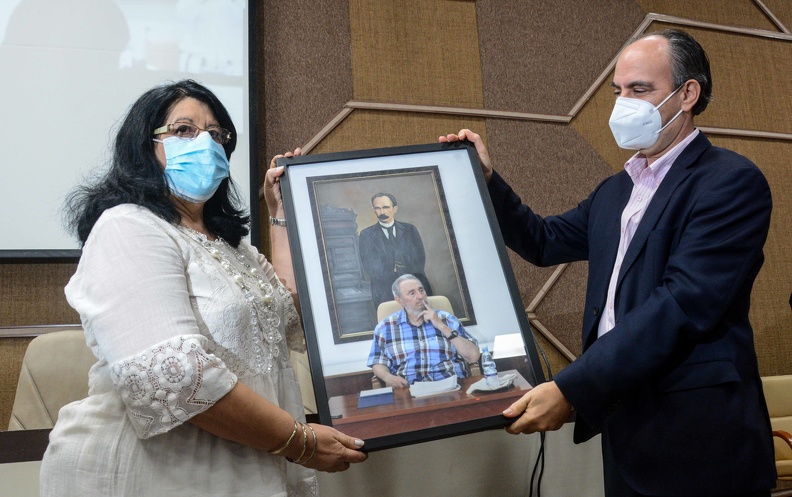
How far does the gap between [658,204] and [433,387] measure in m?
0.64

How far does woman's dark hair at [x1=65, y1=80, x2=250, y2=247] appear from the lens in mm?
1389

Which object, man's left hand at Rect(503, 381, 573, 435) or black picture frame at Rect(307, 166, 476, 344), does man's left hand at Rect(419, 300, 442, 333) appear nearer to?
black picture frame at Rect(307, 166, 476, 344)

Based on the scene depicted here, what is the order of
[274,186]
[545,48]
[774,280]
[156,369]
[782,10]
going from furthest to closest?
[782,10]
[774,280]
[545,48]
[274,186]
[156,369]

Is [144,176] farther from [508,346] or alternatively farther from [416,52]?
[416,52]

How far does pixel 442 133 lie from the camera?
3004 millimetres

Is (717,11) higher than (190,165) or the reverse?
higher

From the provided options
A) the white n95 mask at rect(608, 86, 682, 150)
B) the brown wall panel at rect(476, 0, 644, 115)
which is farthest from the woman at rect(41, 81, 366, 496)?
the brown wall panel at rect(476, 0, 644, 115)

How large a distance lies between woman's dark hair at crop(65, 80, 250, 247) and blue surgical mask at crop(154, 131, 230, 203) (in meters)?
0.03

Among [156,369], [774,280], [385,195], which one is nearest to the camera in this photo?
[156,369]

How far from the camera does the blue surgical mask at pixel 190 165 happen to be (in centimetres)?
145

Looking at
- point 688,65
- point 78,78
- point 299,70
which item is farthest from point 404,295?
point 78,78

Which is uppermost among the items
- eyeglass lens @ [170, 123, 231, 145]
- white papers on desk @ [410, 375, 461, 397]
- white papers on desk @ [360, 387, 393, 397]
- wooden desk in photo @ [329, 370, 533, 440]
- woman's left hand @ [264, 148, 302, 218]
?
eyeglass lens @ [170, 123, 231, 145]

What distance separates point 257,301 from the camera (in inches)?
55.7

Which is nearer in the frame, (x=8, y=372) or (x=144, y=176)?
(x=144, y=176)
